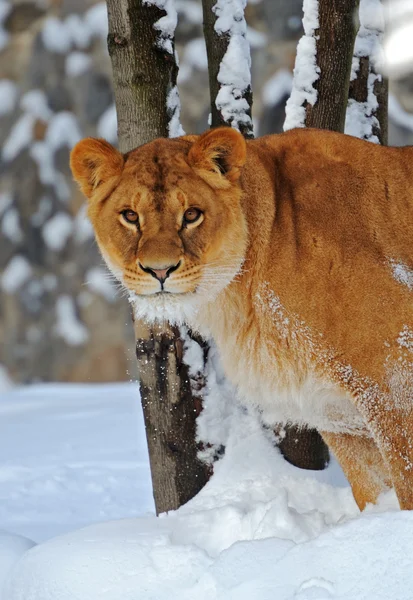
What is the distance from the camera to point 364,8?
521 cm

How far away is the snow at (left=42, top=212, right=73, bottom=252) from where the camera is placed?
10812 mm

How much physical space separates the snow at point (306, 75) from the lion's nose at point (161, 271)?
1598 millimetres

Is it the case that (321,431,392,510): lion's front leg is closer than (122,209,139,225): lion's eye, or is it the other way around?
(122,209,139,225): lion's eye

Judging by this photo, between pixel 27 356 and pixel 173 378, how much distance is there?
23.5 feet

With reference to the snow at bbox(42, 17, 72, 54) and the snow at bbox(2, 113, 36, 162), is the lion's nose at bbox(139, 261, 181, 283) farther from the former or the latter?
the snow at bbox(42, 17, 72, 54)

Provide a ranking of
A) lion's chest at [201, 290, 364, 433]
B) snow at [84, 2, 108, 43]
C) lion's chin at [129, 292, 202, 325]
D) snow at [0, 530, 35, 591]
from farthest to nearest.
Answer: snow at [84, 2, 108, 43] → snow at [0, 530, 35, 591] → lion's chest at [201, 290, 364, 433] → lion's chin at [129, 292, 202, 325]

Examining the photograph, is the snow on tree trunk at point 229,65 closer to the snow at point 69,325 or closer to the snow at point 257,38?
the snow at point 257,38

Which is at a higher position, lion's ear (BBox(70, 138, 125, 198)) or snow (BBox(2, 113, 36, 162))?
snow (BBox(2, 113, 36, 162))

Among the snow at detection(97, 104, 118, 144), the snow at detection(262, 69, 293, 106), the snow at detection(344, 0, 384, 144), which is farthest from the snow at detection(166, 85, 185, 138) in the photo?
the snow at detection(97, 104, 118, 144)

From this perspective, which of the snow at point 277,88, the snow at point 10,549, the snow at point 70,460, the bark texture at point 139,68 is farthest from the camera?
the snow at point 277,88

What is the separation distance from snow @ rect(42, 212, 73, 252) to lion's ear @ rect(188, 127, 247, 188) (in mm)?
7789

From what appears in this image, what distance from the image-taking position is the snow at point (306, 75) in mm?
4289

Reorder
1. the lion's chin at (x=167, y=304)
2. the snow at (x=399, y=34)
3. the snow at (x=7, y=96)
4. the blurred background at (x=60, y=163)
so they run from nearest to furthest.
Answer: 1. the lion's chin at (x=167, y=304)
2. the snow at (x=399, y=34)
3. the blurred background at (x=60, y=163)
4. the snow at (x=7, y=96)

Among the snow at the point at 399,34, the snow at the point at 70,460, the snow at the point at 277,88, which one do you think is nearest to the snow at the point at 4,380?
the snow at the point at 70,460
